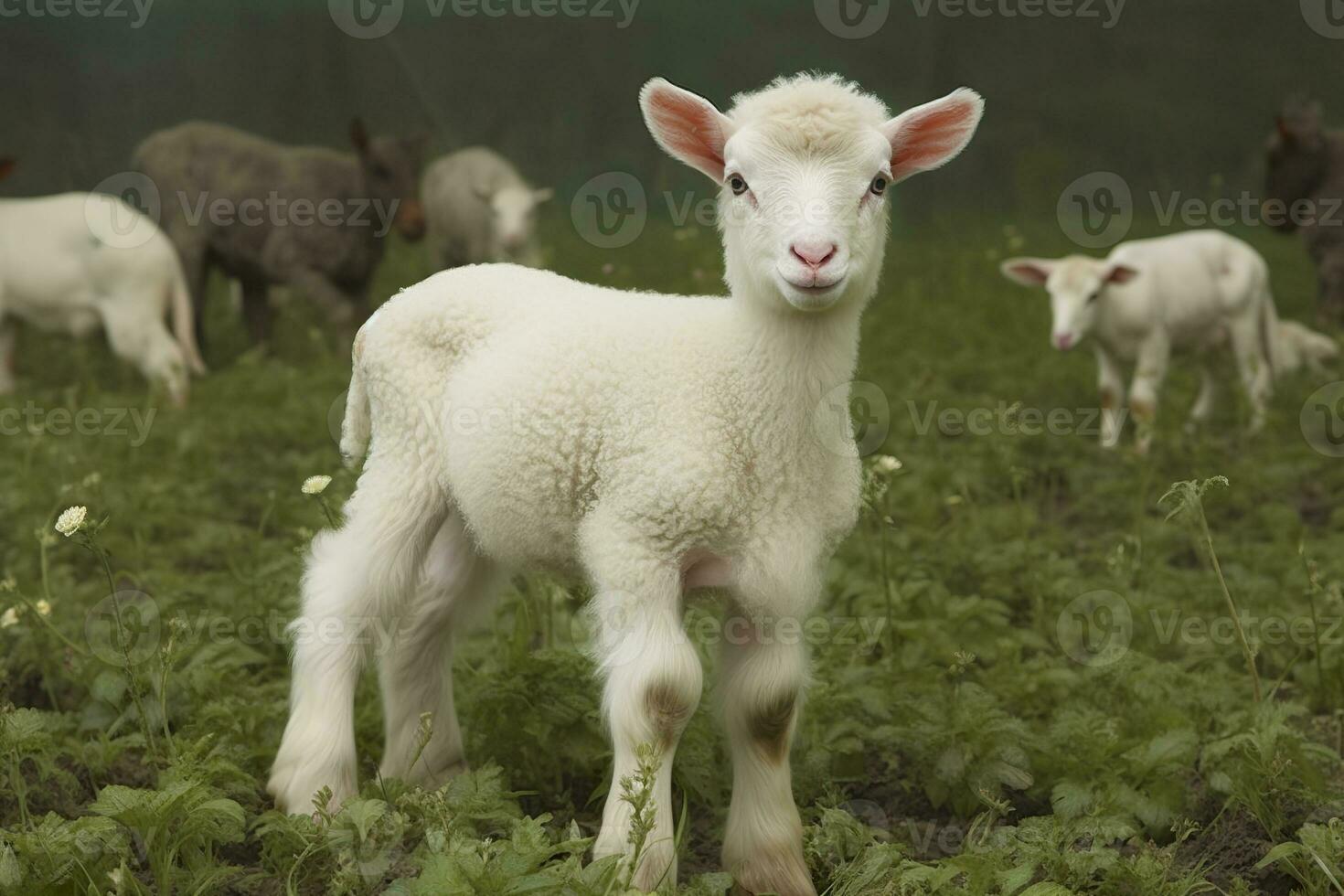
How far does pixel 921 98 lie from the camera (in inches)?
577

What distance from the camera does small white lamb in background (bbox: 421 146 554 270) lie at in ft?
36.2

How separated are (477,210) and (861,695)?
7.73 meters

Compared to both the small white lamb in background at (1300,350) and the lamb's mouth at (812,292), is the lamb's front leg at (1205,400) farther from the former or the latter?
the lamb's mouth at (812,292)

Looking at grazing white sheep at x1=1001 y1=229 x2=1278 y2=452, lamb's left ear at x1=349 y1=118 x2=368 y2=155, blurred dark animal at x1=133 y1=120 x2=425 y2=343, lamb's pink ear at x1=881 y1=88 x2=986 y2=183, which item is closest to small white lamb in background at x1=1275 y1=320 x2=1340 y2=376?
grazing white sheep at x1=1001 y1=229 x2=1278 y2=452

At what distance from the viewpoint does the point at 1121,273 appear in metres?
8.36

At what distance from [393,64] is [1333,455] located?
30.9 feet

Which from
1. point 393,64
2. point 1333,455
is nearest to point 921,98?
point 393,64

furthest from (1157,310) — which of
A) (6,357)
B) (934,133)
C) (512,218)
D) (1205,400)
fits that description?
(6,357)

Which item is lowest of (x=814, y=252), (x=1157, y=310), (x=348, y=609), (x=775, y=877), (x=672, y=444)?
(x=775, y=877)

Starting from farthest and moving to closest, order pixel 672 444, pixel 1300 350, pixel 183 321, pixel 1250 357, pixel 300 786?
pixel 183 321, pixel 1300 350, pixel 1250 357, pixel 300 786, pixel 672 444

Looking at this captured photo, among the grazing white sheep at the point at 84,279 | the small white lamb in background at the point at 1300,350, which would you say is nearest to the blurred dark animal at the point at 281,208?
the grazing white sheep at the point at 84,279

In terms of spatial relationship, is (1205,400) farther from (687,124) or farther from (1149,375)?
(687,124)

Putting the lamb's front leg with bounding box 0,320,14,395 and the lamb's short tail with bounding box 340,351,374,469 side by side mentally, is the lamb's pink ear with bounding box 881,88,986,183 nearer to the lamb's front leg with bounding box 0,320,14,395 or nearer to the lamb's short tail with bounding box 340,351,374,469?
the lamb's short tail with bounding box 340,351,374,469

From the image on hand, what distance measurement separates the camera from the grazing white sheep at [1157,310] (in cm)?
833
